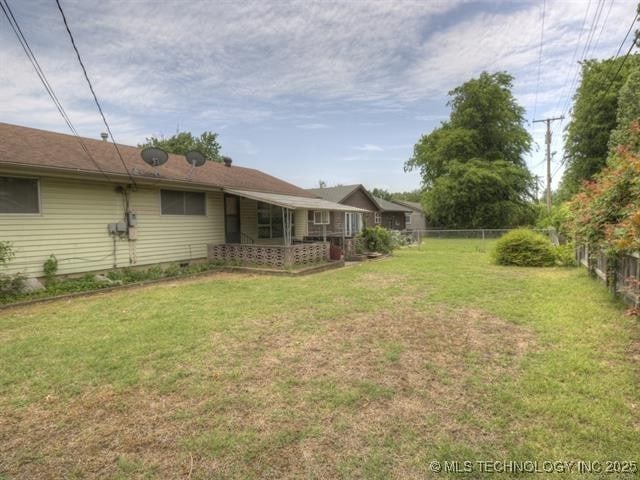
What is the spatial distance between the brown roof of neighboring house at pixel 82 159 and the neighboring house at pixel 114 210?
2 cm

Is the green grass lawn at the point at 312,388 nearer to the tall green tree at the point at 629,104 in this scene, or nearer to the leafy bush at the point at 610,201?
the leafy bush at the point at 610,201

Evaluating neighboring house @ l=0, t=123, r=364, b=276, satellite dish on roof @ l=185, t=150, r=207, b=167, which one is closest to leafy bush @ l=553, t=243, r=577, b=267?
neighboring house @ l=0, t=123, r=364, b=276

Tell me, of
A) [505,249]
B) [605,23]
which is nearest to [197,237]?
[505,249]

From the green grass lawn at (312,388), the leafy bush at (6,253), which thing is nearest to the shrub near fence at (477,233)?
the green grass lawn at (312,388)

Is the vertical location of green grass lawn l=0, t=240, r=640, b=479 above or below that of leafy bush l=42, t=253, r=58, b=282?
below

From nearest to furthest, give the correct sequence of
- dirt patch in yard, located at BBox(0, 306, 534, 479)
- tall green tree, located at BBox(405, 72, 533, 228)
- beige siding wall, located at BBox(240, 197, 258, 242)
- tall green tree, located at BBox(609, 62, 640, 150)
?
dirt patch in yard, located at BBox(0, 306, 534, 479), beige siding wall, located at BBox(240, 197, 258, 242), tall green tree, located at BBox(609, 62, 640, 150), tall green tree, located at BBox(405, 72, 533, 228)

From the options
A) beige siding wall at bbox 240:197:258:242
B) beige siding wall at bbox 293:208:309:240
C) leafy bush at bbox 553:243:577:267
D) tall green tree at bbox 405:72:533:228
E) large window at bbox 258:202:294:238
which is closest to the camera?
leafy bush at bbox 553:243:577:267

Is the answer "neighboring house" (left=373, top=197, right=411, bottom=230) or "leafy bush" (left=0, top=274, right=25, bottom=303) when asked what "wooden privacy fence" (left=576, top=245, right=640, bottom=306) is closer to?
"leafy bush" (left=0, top=274, right=25, bottom=303)

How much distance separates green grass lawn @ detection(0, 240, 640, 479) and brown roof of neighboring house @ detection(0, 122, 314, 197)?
3398 mm

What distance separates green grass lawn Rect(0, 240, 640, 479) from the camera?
244cm

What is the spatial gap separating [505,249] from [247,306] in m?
10.2

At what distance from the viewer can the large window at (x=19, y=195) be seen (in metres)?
7.45

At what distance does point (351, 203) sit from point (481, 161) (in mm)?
15379

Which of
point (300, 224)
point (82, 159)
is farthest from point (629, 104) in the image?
point (82, 159)
